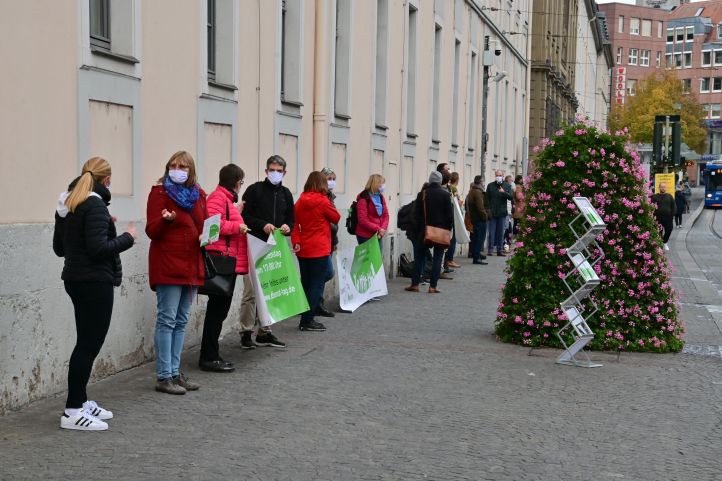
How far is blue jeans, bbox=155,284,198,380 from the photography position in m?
7.76

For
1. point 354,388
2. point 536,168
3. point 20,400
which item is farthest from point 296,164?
point 20,400

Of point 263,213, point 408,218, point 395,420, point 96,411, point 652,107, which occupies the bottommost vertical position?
point 395,420

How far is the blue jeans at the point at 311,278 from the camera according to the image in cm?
1152

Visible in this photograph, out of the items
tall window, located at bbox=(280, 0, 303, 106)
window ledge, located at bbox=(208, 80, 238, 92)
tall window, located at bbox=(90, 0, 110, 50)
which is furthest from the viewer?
tall window, located at bbox=(280, 0, 303, 106)

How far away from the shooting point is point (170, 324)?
307 inches

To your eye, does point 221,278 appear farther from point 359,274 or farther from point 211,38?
point 359,274

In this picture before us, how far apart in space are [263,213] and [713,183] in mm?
67005

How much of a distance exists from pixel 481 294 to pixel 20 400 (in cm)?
975

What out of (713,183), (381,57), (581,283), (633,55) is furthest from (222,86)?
(633,55)

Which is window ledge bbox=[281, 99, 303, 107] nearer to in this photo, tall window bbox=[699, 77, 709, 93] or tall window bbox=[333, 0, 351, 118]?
tall window bbox=[333, 0, 351, 118]

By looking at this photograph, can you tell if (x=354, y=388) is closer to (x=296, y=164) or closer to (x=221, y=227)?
(x=221, y=227)

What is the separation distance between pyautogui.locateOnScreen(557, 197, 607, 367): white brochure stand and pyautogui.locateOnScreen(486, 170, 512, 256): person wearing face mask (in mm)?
12505

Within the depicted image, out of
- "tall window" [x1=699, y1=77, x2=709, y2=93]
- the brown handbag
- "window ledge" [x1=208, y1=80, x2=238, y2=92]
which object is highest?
"tall window" [x1=699, y1=77, x2=709, y2=93]

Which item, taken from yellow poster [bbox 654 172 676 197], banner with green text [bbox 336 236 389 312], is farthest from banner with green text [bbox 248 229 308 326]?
yellow poster [bbox 654 172 676 197]
